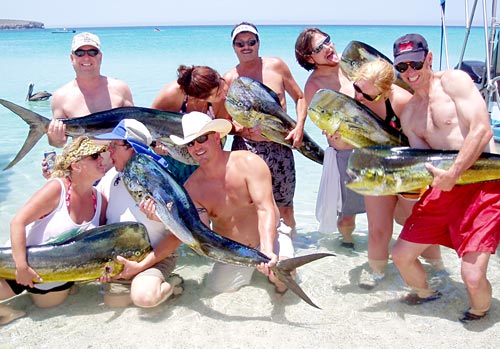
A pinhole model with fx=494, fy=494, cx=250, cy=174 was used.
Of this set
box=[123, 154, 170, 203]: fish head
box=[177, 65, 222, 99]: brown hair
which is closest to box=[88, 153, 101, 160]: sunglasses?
box=[123, 154, 170, 203]: fish head

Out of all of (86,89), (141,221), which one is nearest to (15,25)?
(86,89)

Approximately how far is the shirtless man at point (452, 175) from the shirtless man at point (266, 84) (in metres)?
1.31

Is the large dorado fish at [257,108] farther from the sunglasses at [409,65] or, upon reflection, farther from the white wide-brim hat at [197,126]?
the sunglasses at [409,65]

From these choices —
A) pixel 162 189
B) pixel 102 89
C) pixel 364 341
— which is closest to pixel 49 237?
pixel 162 189

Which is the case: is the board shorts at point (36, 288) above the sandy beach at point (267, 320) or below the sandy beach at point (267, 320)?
above

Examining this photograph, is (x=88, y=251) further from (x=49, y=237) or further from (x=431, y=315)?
(x=431, y=315)

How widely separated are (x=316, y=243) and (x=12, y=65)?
89.9ft

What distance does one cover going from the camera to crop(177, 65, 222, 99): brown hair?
3.86 m

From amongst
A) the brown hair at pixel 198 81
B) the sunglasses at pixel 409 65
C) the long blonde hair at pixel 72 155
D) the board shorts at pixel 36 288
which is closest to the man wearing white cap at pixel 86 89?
the brown hair at pixel 198 81

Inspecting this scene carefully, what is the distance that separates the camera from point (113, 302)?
11.8 ft

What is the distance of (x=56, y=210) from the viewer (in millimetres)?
3391

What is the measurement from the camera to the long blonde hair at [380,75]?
336 cm

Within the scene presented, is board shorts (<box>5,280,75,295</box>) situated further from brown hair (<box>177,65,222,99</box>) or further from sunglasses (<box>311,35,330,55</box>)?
sunglasses (<box>311,35,330,55</box>)

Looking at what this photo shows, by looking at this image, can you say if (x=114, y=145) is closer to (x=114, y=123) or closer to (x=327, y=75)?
(x=114, y=123)
